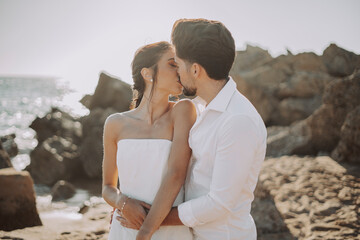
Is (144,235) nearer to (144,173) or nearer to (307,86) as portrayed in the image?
(144,173)

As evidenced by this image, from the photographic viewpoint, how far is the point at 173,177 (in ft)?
7.22

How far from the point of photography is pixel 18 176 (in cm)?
489

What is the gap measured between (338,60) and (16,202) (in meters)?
12.4

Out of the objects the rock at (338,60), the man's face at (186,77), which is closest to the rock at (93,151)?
the rock at (338,60)

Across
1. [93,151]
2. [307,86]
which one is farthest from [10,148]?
[307,86]

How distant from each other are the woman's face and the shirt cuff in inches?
39.0

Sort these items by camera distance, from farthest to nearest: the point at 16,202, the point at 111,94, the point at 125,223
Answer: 1. the point at 111,94
2. the point at 16,202
3. the point at 125,223

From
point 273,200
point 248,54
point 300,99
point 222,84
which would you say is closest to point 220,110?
point 222,84

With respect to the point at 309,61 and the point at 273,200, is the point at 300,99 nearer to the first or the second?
the point at 309,61

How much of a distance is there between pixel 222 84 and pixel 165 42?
73 cm

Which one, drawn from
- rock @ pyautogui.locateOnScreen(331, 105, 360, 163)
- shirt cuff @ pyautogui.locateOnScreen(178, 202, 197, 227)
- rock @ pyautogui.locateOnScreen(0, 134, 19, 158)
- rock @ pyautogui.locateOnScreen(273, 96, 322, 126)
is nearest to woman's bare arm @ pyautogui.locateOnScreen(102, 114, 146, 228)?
shirt cuff @ pyautogui.locateOnScreen(178, 202, 197, 227)

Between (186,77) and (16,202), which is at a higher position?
(186,77)

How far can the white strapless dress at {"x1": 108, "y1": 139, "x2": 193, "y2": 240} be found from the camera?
234 centimetres

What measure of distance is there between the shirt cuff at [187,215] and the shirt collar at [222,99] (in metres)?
0.63
